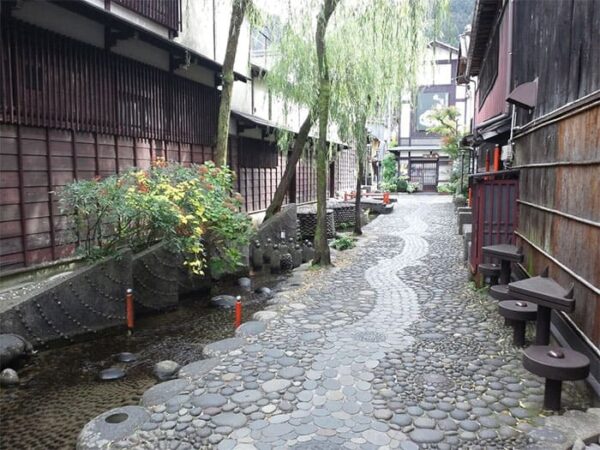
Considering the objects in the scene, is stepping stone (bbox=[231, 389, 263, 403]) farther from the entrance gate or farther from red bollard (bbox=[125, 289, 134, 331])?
the entrance gate

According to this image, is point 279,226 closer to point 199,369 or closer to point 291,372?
point 199,369

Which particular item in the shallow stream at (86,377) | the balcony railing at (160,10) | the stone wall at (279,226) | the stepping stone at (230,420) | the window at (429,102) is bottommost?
the shallow stream at (86,377)

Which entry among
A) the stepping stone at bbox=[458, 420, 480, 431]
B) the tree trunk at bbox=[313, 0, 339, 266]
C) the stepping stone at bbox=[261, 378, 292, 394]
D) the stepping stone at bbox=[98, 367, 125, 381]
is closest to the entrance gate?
the tree trunk at bbox=[313, 0, 339, 266]

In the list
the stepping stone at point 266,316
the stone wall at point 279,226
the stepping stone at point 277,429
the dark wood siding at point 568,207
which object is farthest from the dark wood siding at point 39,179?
the dark wood siding at point 568,207

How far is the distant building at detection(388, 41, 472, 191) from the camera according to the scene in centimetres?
4128

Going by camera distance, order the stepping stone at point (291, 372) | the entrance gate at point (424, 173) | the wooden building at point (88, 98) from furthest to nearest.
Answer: the entrance gate at point (424, 173)
the wooden building at point (88, 98)
the stepping stone at point (291, 372)

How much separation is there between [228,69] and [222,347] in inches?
359

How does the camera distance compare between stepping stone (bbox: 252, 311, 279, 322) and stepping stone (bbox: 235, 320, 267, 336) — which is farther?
stepping stone (bbox: 252, 311, 279, 322)

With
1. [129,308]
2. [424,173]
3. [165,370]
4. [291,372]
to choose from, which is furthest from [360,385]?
[424,173]

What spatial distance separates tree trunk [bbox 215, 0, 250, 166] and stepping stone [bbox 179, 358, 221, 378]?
7.73 metres

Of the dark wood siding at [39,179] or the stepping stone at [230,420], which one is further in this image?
the dark wood siding at [39,179]

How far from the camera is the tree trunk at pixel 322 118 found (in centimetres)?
1102

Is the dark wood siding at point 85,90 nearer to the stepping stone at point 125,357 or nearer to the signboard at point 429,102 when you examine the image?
the stepping stone at point 125,357

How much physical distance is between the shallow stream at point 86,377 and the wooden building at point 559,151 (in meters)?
5.32
